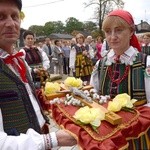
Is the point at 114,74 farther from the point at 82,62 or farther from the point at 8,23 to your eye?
the point at 82,62

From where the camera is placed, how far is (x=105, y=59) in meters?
2.46

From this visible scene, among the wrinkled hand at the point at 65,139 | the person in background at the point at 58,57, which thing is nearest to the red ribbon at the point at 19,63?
the wrinkled hand at the point at 65,139

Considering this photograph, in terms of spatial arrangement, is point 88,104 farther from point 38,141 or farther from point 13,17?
point 13,17

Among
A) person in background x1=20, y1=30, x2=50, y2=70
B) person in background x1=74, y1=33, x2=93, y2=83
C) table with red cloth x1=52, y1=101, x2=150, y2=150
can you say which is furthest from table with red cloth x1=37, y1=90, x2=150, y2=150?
person in background x1=74, y1=33, x2=93, y2=83

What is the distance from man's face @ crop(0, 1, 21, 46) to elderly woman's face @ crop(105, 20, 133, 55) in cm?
87

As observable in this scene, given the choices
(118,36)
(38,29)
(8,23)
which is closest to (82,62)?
(118,36)

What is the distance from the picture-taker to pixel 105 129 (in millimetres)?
1399

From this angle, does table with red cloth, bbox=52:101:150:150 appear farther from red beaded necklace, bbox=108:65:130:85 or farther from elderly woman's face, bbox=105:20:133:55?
elderly woman's face, bbox=105:20:133:55

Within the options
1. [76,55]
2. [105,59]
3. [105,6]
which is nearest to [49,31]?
[105,6]

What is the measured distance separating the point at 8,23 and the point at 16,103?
45 centimetres

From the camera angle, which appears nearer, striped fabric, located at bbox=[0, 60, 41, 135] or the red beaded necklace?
striped fabric, located at bbox=[0, 60, 41, 135]

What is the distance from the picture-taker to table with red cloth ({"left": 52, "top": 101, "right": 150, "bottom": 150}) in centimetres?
134

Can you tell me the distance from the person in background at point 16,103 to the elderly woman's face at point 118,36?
800 mm

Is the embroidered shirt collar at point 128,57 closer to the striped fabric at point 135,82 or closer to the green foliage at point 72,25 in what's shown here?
the striped fabric at point 135,82
